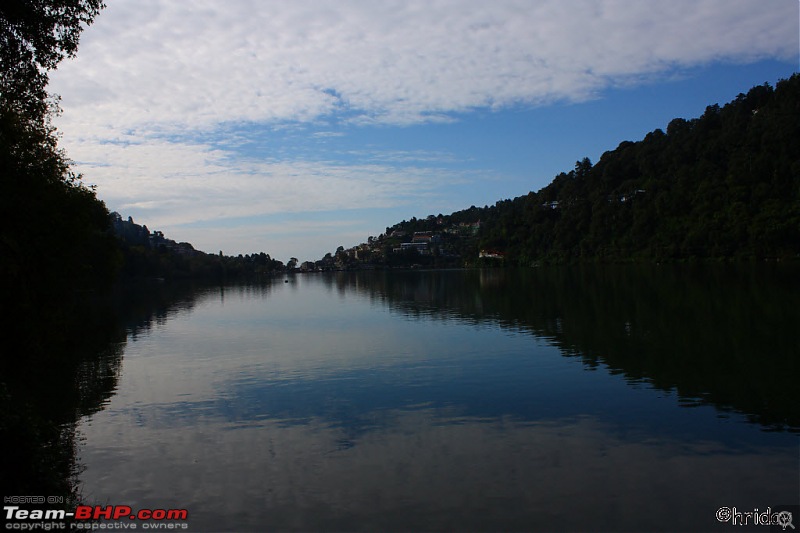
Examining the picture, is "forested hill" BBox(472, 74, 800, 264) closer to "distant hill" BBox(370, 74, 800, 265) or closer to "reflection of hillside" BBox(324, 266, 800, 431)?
"distant hill" BBox(370, 74, 800, 265)

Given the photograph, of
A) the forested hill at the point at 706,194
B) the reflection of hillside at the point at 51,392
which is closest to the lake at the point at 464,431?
the reflection of hillside at the point at 51,392

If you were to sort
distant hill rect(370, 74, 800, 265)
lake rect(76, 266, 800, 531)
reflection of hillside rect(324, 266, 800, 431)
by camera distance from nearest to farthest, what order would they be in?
lake rect(76, 266, 800, 531), reflection of hillside rect(324, 266, 800, 431), distant hill rect(370, 74, 800, 265)

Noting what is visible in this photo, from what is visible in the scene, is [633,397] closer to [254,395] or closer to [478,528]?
[478,528]

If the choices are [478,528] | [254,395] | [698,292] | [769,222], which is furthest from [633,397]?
[769,222]

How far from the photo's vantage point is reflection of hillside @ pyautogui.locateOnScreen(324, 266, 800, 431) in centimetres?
2036

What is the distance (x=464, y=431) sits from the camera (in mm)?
17234

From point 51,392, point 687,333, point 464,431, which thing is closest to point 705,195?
point 687,333

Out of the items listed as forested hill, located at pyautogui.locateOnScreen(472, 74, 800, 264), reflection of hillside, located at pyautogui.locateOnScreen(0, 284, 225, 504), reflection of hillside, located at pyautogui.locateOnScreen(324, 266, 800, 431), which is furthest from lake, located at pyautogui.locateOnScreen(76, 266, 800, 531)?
forested hill, located at pyautogui.locateOnScreen(472, 74, 800, 264)

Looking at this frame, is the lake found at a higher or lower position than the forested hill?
lower

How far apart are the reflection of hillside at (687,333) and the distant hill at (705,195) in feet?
217

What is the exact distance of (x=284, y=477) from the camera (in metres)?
14.3

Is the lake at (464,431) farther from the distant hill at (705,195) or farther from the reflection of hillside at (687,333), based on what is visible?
the distant hill at (705,195)

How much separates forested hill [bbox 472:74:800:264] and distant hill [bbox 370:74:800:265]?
256mm

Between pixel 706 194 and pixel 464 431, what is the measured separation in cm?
14632
